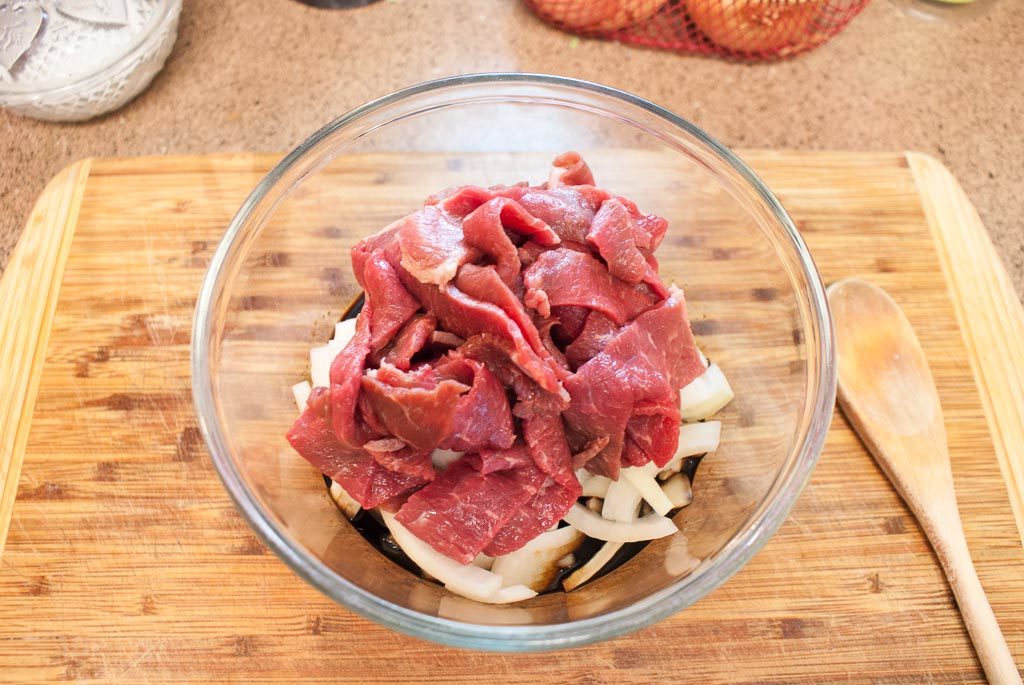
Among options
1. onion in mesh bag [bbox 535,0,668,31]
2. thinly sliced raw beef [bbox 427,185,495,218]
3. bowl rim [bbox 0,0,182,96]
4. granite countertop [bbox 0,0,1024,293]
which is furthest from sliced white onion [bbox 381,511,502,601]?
onion in mesh bag [bbox 535,0,668,31]

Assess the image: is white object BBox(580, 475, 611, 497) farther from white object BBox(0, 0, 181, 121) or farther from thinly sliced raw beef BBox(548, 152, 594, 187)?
white object BBox(0, 0, 181, 121)

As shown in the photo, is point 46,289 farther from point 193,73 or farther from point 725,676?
point 725,676

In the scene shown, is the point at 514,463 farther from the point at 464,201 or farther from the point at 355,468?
the point at 464,201

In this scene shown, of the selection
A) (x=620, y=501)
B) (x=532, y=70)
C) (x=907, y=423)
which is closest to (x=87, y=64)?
(x=532, y=70)

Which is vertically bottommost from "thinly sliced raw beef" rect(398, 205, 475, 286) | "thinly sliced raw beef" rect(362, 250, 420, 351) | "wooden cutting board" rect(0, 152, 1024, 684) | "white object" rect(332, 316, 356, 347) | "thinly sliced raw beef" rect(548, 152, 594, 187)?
"wooden cutting board" rect(0, 152, 1024, 684)

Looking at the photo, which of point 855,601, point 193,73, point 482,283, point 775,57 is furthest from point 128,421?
point 775,57
